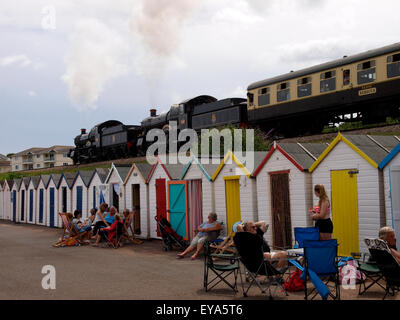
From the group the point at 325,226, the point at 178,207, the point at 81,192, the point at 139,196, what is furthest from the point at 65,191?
the point at 325,226

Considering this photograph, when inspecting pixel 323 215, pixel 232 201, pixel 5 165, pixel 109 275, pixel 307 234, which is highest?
pixel 5 165

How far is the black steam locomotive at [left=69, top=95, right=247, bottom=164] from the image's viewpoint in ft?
90.3

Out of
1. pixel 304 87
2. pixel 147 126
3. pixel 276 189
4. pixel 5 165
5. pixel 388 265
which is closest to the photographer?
pixel 388 265

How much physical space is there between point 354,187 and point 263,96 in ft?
50.1

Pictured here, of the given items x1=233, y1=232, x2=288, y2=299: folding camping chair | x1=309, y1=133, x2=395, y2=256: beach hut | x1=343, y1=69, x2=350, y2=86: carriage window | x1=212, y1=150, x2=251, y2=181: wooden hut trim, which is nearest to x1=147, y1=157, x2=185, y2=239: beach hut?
x1=212, y1=150, x2=251, y2=181: wooden hut trim

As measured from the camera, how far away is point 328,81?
2058 cm

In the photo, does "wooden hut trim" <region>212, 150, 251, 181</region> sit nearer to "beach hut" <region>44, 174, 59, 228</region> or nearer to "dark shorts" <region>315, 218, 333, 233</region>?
"dark shorts" <region>315, 218, 333, 233</region>

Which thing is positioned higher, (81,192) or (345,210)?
(81,192)

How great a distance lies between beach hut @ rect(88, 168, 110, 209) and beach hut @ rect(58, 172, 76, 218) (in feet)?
→ 6.87

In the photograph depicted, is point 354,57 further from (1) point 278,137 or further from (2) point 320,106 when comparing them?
(1) point 278,137

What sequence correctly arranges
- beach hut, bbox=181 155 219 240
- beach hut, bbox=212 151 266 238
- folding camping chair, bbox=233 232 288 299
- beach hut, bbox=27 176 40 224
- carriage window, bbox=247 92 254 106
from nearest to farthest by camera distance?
folding camping chair, bbox=233 232 288 299, beach hut, bbox=212 151 266 238, beach hut, bbox=181 155 219 240, beach hut, bbox=27 176 40 224, carriage window, bbox=247 92 254 106

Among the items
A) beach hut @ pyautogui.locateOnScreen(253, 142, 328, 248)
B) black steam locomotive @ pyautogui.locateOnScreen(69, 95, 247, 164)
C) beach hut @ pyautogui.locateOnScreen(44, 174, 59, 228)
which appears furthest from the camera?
black steam locomotive @ pyautogui.locateOnScreen(69, 95, 247, 164)

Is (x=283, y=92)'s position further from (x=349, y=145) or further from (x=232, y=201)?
(x=349, y=145)

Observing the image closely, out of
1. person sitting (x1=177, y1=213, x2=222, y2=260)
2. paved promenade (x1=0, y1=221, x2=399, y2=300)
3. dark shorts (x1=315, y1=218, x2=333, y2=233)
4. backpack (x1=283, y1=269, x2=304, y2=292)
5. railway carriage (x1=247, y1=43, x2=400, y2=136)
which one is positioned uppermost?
railway carriage (x1=247, y1=43, x2=400, y2=136)
